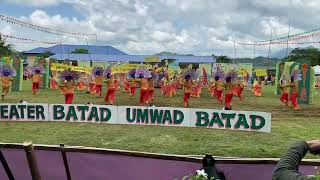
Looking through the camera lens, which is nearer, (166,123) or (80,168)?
(80,168)

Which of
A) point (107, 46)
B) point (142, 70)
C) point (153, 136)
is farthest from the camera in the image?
point (107, 46)

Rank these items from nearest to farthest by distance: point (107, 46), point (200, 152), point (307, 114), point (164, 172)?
point (164, 172), point (200, 152), point (307, 114), point (107, 46)

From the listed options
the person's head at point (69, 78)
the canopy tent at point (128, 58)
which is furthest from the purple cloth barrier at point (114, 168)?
the canopy tent at point (128, 58)

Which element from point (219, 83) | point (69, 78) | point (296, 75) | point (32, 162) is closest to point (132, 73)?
point (219, 83)

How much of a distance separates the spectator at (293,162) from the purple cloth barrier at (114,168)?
1396 millimetres

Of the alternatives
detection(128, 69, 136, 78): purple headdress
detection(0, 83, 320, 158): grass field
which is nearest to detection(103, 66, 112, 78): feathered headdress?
detection(128, 69, 136, 78): purple headdress

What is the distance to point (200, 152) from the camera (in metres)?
8.73

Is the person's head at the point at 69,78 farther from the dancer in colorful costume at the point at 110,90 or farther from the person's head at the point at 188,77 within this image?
the person's head at the point at 188,77

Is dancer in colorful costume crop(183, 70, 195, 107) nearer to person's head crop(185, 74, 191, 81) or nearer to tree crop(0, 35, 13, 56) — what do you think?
person's head crop(185, 74, 191, 81)

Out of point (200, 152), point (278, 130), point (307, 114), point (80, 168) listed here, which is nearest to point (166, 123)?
point (200, 152)

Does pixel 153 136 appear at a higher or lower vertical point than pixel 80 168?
lower

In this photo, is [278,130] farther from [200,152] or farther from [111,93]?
[111,93]

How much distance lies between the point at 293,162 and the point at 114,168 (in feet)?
6.17

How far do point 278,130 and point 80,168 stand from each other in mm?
9117
